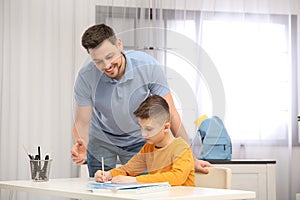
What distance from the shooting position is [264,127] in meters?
4.56

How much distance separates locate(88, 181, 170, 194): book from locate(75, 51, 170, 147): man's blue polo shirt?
0.72 feet

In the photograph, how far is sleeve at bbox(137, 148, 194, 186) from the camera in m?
2.00

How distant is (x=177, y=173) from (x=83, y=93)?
0.45 m

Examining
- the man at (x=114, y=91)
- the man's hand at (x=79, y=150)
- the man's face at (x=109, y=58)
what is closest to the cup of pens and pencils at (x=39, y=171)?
the man's hand at (x=79, y=150)

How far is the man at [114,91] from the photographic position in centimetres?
204

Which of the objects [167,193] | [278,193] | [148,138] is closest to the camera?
[167,193]

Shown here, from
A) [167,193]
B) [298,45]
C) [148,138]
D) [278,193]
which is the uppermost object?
[298,45]

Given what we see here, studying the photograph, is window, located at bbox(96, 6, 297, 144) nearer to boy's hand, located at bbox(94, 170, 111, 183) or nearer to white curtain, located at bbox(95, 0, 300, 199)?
white curtain, located at bbox(95, 0, 300, 199)

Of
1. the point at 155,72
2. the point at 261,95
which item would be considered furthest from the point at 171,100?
the point at 261,95

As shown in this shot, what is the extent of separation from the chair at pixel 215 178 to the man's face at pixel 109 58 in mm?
591

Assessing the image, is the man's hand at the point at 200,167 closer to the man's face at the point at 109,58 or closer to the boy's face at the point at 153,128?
the boy's face at the point at 153,128

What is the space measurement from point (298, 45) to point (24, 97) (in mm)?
2160

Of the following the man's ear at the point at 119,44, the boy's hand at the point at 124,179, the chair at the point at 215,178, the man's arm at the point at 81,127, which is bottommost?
the chair at the point at 215,178

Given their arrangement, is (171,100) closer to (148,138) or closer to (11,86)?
(148,138)
